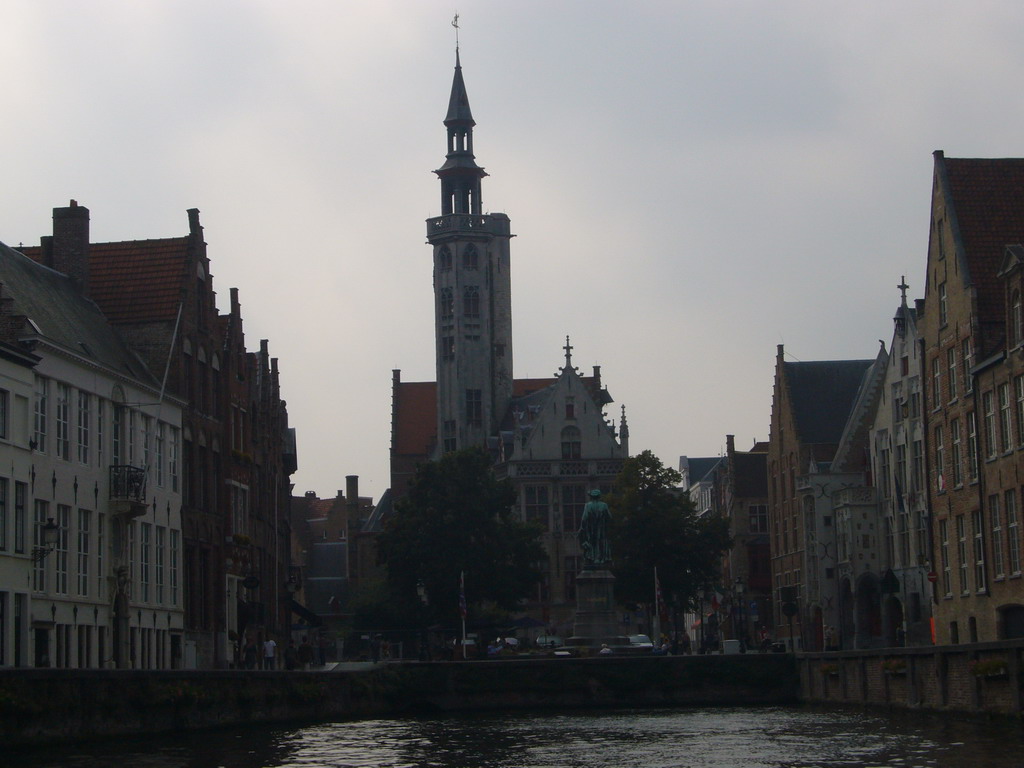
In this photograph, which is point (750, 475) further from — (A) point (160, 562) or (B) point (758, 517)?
(A) point (160, 562)

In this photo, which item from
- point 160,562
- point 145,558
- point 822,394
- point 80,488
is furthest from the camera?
point 822,394

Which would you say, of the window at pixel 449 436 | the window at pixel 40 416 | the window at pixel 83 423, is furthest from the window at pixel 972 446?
the window at pixel 449 436

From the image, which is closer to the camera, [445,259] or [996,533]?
[996,533]

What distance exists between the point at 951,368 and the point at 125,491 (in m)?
25.4

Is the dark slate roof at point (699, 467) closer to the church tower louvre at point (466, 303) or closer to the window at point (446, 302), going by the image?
the church tower louvre at point (466, 303)

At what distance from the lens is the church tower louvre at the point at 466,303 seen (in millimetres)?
121750

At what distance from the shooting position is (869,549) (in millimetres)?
76188

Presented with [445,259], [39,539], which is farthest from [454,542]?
[39,539]

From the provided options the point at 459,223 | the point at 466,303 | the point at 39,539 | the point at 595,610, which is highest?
the point at 459,223

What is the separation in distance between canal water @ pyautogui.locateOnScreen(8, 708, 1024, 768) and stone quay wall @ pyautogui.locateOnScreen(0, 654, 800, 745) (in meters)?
1.02

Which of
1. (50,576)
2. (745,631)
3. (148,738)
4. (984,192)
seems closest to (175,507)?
(50,576)

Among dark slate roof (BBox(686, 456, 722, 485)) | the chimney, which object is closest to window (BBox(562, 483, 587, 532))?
dark slate roof (BBox(686, 456, 722, 485))

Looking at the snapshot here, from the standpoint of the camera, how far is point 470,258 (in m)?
122

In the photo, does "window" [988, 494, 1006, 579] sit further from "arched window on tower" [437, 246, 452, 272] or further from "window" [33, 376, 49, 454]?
"arched window on tower" [437, 246, 452, 272]
